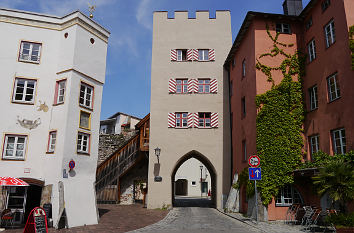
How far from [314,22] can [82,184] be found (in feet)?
44.3

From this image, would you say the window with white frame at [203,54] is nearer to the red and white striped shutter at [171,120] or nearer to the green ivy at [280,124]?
the red and white striped shutter at [171,120]

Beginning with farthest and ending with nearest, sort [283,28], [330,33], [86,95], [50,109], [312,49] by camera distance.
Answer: [283,28], [312,49], [86,95], [50,109], [330,33]

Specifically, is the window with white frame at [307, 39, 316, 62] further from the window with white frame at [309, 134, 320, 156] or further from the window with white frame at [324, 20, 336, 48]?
the window with white frame at [309, 134, 320, 156]

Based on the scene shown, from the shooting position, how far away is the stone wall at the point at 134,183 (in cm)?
2270

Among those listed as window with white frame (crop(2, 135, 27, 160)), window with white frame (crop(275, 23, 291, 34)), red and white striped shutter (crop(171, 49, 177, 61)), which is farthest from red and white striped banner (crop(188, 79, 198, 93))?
window with white frame (crop(2, 135, 27, 160))

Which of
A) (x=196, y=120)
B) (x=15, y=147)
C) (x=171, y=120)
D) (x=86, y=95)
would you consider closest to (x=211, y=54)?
(x=196, y=120)

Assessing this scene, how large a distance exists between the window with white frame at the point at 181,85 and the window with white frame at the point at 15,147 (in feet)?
37.2

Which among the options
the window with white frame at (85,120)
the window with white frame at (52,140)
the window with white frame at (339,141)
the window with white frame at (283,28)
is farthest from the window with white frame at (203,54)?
the window with white frame at (52,140)

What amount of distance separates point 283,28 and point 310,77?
132 inches

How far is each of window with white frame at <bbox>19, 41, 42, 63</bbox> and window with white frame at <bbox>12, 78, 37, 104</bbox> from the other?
104 cm

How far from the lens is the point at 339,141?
1215cm

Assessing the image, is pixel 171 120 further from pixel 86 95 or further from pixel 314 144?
pixel 314 144

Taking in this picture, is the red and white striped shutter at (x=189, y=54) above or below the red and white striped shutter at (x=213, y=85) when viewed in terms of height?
above

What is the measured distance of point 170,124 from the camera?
2073 cm
